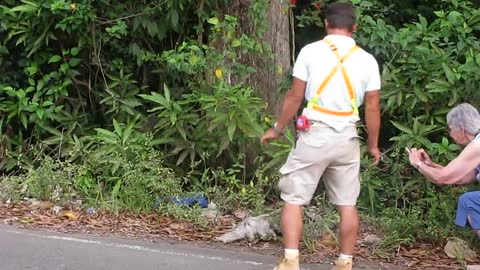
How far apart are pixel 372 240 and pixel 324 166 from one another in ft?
4.37

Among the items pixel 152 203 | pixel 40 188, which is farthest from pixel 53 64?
pixel 152 203

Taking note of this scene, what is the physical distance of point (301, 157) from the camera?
4531 mm

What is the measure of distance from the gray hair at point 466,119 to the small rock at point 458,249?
944 millimetres

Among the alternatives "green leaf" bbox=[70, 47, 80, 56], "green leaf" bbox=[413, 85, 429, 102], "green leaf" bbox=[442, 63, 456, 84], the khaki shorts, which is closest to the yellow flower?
"green leaf" bbox=[70, 47, 80, 56]

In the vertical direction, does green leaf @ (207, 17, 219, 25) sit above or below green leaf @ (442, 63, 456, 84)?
above

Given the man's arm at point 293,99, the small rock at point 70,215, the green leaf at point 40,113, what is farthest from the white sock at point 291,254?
the green leaf at point 40,113

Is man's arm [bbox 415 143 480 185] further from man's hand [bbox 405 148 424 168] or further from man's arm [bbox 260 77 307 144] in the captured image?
man's arm [bbox 260 77 307 144]

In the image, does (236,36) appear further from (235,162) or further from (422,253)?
(422,253)

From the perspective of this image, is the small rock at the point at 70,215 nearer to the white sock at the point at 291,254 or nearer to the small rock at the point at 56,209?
the small rock at the point at 56,209

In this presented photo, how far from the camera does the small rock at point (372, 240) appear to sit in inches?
220

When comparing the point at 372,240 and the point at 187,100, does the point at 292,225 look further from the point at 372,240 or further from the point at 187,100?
the point at 187,100

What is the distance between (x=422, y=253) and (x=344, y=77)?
173 cm

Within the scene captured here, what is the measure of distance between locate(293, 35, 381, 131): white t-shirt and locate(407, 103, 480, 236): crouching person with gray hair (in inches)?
31.2

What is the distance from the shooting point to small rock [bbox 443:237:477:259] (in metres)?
5.29
